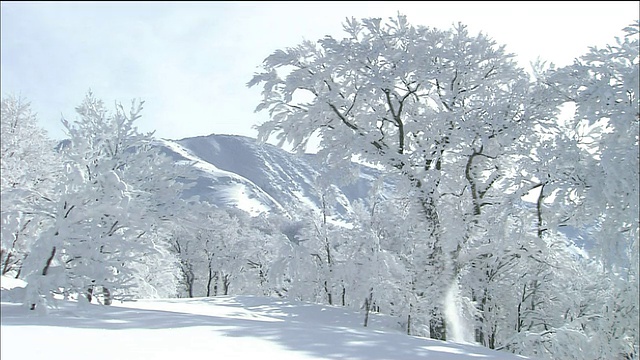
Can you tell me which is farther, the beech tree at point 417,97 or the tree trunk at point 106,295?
the beech tree at point 417,97

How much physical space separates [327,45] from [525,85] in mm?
5436

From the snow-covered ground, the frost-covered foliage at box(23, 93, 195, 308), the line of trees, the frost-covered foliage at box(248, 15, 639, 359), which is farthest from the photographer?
the frost-covered foliage at box(248, 15, 639, 359)

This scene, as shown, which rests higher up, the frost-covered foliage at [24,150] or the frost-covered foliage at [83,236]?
the frost-covered foliage at [24,150]

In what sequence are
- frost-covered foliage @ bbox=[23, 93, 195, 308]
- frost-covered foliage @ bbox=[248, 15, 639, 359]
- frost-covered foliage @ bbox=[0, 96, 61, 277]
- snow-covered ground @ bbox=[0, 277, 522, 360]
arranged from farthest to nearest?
frost-covered foliage @ bbox=[0, 96, 61, 277], frost-covered foliage @ bbox=[248, 15, 639, 359], frost-covered foliage @ bbox=[23, 93, 195, 308], snow-covered ground @ bbox=[0, 277, 522, 360]

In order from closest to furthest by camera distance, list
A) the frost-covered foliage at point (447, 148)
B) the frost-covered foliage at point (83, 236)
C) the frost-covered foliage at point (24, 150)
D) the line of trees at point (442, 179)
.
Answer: the frost-covered foliage at point (83, 236) → the line of trees at point (442, 179) → the frost-covered foliage at point (447, 148) → the frost-covered foliage at point (24, 150)

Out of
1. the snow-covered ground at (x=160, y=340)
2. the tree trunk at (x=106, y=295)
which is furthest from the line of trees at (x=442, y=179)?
the snow-covered ground at (x=160, y=340)

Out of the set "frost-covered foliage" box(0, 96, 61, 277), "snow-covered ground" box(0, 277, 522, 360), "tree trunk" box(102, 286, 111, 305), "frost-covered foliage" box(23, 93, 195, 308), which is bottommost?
"snow-covered ground" box(0, 277, 522, 360)

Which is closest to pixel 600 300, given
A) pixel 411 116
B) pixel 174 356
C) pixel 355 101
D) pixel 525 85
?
pixel 525 85

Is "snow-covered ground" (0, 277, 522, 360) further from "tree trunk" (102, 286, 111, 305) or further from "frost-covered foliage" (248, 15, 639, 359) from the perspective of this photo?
"frost-covered foliage" (248, 15, 639, 359)

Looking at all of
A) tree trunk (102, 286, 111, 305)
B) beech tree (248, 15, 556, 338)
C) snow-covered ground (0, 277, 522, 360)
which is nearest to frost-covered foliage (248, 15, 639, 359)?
beech tree (248, 15, 556, 338)

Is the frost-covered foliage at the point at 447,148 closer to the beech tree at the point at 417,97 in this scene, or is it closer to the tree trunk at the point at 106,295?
the beech tree at the point at 417,97

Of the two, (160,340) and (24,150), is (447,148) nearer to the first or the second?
(160,340)

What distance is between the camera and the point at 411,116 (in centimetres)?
1400

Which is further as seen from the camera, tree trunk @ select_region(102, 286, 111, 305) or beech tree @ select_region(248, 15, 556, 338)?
beech tree @ select_region(248, 15, 556, 338)
